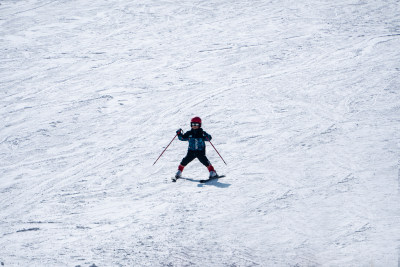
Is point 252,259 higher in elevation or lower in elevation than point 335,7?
lower

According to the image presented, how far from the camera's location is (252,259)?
548 cm

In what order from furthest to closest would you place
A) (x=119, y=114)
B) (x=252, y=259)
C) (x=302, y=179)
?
(x=119, y=114), (x=302, y=179), (x=252, y=259)

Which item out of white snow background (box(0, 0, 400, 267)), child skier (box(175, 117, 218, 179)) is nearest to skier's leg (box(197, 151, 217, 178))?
child skier (box(175, 117, 218, 179))

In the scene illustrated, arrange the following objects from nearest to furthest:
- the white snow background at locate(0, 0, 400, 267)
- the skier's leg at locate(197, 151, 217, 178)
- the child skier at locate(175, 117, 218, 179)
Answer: the white snow background at locate(0, 0, 400, 267) < the child skier at locate(175, 117, 218, 179) < the skier's leg at locate(197, 151, 217, 178)

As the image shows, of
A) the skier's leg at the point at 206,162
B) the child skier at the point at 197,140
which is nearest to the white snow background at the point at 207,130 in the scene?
the skier's leg at the point at 206,162

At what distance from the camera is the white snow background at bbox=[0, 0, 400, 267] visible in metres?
5.88

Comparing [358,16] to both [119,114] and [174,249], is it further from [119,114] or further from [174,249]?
[174,249]

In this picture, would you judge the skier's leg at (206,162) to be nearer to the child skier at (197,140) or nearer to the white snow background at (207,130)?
the child skier at (197,140)

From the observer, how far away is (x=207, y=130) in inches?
387

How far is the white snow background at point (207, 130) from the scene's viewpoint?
588cm

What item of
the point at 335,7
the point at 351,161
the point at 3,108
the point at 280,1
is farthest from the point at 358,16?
the point at 3,108

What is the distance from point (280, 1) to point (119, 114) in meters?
10.9

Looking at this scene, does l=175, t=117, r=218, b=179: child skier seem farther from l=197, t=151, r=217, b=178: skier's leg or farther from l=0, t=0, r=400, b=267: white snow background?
l=0, t=0, r=400, b=267: white snow background

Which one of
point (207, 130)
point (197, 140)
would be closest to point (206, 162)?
point (197, 140)
